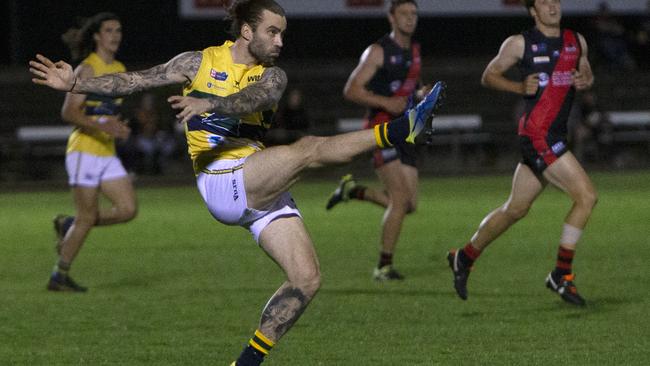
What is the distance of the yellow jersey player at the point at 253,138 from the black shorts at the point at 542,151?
116 inches

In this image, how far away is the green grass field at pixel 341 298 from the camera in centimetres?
801

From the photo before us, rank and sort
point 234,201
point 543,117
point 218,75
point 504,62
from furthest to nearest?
point 504,62 < point 543,117 < point 218,75 < point 234,201

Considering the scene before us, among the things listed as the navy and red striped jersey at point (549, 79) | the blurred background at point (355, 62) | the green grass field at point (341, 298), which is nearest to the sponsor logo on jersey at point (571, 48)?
the navy and red striped jersey at point (549, 79)

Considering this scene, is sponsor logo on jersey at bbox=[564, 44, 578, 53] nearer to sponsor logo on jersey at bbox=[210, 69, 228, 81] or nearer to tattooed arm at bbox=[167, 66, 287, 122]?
tattooed arm at bbox=[167, 66, 287, 122]

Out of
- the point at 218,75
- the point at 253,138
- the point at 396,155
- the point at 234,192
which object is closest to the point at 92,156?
the point at 396,155

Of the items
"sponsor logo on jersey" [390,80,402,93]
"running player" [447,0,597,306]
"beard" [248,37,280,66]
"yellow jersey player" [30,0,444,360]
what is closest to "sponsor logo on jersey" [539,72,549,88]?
"running player" [447,0,597,306]

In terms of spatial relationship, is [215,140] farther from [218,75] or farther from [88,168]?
[88,168]

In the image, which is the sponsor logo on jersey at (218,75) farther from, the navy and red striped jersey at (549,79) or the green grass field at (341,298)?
the navy and red striped jersey at (549,79)

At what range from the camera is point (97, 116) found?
1084 cm

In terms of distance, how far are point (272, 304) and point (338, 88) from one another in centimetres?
2181

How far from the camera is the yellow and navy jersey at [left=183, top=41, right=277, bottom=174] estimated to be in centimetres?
705

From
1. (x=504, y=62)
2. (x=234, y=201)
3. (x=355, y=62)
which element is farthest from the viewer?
(x=355, y=62)

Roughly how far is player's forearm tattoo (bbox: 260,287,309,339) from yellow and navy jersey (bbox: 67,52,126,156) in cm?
449

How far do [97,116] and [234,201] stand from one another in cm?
429
